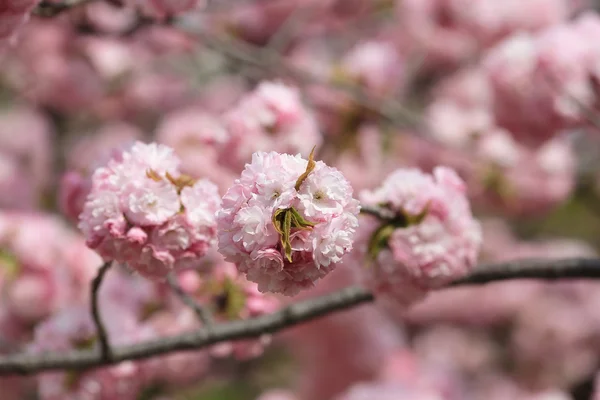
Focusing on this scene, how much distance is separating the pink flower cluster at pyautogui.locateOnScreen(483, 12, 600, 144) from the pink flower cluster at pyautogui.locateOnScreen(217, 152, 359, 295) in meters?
1.01

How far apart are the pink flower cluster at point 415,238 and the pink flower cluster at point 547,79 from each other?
68cm

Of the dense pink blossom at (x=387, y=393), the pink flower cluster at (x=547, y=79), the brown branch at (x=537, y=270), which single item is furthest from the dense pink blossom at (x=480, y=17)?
the brown branch at (x=537, y=270)

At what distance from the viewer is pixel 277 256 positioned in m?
0.62

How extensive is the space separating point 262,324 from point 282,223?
1.60ft

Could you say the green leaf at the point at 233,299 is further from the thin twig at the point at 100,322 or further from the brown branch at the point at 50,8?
the brown branch at the point at 50,8

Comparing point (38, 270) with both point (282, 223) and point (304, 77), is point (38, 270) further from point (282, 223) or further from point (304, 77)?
point (282, 223)

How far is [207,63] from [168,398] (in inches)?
80.5

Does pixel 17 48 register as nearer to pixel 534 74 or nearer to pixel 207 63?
pixel 207 63

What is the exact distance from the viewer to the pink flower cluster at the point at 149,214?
76 cm

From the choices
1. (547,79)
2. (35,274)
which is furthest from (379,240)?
(35,274)

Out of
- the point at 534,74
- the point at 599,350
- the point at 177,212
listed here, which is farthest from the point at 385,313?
the point at 177,212

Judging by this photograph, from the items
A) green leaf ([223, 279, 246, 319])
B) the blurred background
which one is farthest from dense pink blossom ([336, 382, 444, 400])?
green leaf ([223, 279, 246, 319])

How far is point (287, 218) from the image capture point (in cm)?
61

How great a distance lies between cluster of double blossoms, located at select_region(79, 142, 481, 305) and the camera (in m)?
0.61
